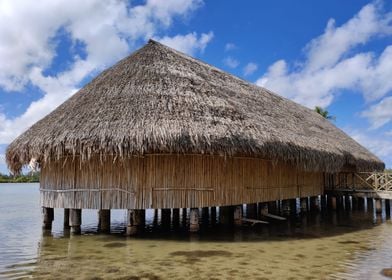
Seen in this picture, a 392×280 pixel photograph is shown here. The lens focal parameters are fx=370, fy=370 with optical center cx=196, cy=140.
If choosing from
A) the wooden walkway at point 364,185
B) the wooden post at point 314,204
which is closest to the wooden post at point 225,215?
the wooden walkway at point 364,185

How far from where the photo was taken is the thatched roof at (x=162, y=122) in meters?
10.1

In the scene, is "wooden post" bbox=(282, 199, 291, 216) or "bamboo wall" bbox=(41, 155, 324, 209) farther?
"wooden post" bbox=(282, 199, 291, 216)

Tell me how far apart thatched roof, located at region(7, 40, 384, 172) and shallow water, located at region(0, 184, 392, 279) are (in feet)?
8.11

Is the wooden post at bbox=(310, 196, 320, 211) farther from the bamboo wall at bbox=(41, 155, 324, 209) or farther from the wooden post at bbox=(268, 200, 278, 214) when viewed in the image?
the bamboo wall at bbox=(41, 155, 324, 209)

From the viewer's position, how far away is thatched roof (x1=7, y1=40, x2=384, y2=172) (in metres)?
10.1

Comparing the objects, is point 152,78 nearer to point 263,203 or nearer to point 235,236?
point 235,236

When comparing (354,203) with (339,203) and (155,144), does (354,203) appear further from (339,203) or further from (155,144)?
(155,144)

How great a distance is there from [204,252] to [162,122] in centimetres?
364

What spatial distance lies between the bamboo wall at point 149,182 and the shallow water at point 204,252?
106 centimetres

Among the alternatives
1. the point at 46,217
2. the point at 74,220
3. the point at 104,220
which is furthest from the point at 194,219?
the point at 46,217

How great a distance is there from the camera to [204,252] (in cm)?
898

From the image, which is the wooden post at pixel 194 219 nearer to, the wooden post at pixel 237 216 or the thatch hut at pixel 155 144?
the thatch hut at pixel 155 144

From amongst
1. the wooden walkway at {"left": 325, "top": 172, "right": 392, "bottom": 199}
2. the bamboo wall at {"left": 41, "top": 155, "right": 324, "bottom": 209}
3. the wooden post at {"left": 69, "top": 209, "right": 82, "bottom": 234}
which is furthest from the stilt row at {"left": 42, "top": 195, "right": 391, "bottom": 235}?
the wooden walkway at {"left": 325, "top": 172, "right": 392, "bottom": 199}

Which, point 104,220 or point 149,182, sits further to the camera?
point 104,220
